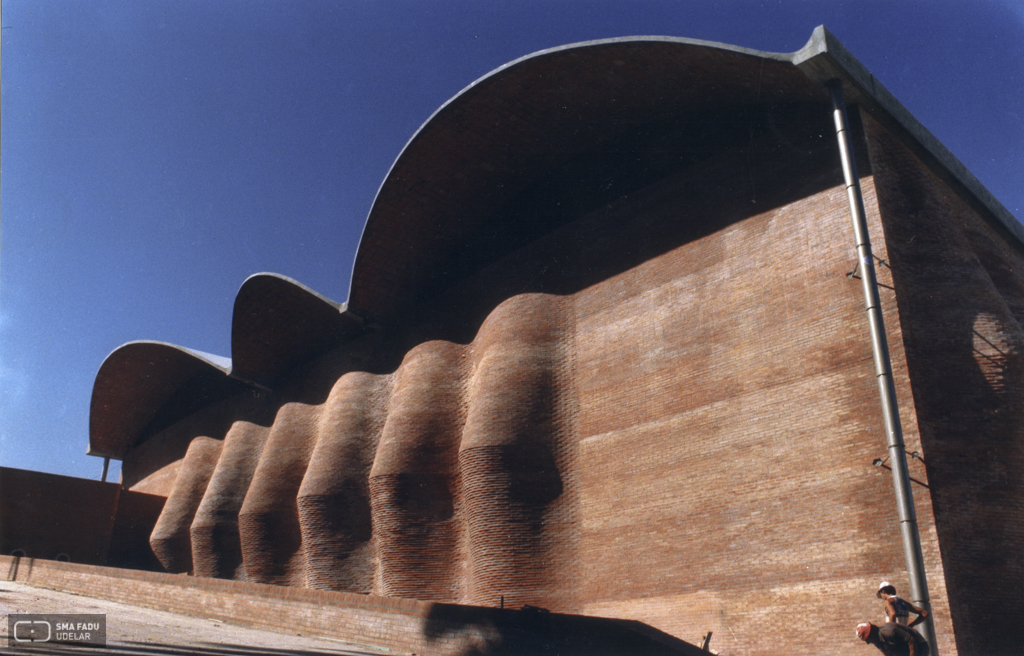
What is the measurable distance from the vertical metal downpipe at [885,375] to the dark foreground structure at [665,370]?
303 millimetres

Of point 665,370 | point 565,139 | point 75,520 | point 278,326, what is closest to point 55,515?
point 75,520

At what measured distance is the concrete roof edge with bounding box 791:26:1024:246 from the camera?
1062 cm

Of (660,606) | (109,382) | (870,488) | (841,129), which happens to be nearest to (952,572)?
(870,488)

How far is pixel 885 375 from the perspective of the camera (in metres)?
9.09

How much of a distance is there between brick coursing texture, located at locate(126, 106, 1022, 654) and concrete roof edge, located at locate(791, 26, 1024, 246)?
386mm

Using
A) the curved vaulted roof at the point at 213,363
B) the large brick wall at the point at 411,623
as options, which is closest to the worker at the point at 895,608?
the large brick wall at the point at 411,623

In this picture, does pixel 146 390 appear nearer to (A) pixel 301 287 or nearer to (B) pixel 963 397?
(A) pixel 301 287

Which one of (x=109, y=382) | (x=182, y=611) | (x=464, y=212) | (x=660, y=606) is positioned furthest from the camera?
(x=109, y=382)

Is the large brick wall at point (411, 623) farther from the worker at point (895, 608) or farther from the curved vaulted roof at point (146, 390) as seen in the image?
the curved vaulted roof at point (146, 390)

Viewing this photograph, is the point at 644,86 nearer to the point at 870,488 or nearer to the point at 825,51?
the point at 825,51

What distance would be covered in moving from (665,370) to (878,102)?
4606 mm

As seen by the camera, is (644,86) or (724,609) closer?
(724,609)

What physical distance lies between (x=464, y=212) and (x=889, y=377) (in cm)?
932

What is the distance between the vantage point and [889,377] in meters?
9.10
